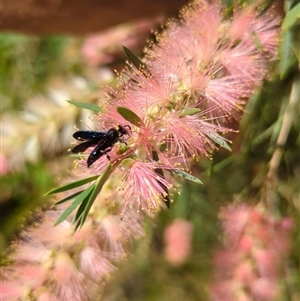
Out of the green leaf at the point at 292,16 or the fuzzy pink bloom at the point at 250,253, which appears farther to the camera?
the fuzzy pink bloom at the point at 250,253

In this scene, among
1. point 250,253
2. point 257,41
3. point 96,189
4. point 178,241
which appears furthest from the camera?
point 178,241

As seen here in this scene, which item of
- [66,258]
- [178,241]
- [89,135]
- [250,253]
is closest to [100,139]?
[89,135]

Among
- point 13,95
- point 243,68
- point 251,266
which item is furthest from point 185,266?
point 243,68

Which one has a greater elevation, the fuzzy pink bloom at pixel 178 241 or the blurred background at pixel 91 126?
the blurred background at pixel 91 126

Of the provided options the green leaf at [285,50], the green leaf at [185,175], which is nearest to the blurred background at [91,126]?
the green leaf at [285,50]

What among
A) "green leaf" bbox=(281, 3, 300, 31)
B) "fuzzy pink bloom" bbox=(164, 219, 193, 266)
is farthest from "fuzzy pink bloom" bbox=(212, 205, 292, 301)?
"green leaf" bbox=(281, 3, 300, 31)

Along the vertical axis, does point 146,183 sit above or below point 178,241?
above

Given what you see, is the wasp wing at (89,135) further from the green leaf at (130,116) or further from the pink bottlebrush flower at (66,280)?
the pink bottlebrush flower at (66,280)

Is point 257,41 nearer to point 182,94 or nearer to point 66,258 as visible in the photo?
point 182,94
